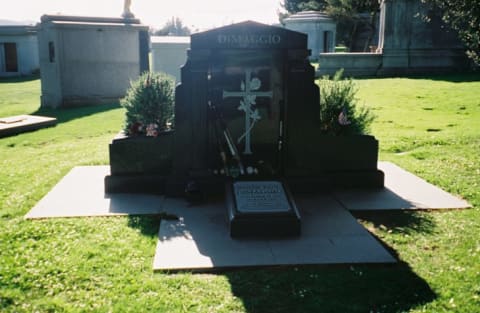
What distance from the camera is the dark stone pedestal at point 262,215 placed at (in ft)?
22.2

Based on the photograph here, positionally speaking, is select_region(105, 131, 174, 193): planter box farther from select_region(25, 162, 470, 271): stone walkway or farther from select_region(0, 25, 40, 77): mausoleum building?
select_region(0, 25, 40, 77): mausoleum building

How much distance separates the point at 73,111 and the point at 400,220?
1616cm

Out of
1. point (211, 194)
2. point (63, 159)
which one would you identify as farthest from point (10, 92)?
point (211, 194)

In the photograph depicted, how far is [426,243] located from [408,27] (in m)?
23.9

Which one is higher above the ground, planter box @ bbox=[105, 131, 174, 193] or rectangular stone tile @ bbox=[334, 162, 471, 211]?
planter box @ bbox=[105, 131, 174, 193]

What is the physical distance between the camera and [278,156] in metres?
8.55

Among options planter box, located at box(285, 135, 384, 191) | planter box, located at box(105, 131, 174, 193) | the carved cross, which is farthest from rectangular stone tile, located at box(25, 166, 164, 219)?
planter box, located at box(285, 135, 384, 191)

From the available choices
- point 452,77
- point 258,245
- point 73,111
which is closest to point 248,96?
point 258,245

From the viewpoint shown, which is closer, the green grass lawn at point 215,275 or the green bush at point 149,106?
the green grass lawn at point 215,275

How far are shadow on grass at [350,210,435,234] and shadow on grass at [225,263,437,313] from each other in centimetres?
124

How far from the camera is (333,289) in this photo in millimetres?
5371

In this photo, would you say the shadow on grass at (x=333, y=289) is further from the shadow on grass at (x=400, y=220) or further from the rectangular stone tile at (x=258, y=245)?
the shadow on grass at (x=400, y=220)

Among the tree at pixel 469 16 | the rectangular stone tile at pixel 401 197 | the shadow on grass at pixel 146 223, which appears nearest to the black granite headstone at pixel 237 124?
the rectangular stone tile at pixel 401 197

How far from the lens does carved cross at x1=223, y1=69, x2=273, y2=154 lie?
832 cm
